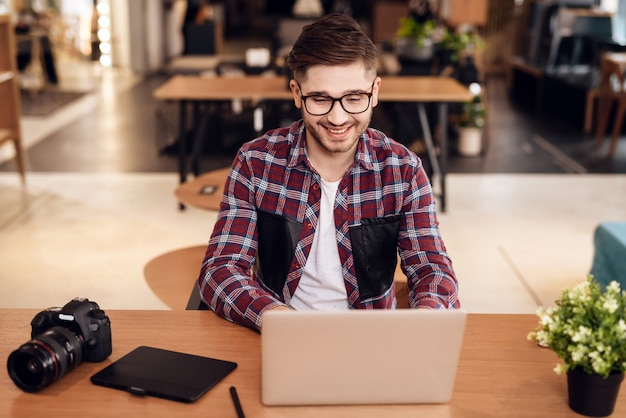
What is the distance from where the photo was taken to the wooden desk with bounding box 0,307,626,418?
1476mm

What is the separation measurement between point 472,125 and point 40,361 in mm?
6166

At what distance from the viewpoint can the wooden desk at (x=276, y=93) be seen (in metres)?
5.32

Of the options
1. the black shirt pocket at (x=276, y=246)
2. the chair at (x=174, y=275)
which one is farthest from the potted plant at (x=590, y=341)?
the chair at (x=174, y=275)

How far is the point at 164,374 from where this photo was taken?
62.7 inches

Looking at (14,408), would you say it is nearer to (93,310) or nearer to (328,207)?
(93,310)

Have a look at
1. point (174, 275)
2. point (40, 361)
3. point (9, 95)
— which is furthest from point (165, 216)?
point (40, 361)

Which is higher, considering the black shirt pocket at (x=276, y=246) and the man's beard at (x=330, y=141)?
the man's beard at (x=330, y=141)

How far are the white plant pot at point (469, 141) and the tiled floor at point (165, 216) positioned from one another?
11 centimetres

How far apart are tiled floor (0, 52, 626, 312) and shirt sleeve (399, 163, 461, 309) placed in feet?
6.90

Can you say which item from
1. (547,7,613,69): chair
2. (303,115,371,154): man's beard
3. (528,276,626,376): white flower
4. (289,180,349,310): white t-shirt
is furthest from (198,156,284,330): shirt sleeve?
(547,7,613,69): chair

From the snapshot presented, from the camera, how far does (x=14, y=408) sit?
1475 mm

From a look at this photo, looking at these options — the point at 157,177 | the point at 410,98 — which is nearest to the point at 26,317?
the point at 410,98

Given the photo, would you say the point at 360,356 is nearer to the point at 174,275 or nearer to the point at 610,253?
the point at 174,275

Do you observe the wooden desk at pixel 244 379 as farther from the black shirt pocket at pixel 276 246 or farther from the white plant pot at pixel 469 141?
the white plant pot at pixel 469 141
